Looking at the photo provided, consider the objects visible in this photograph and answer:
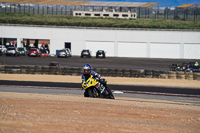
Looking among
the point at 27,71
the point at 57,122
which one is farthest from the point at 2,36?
the point at 57,122

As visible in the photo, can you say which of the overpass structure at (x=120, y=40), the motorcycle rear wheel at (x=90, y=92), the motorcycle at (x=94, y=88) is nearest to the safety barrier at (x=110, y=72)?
the motorcycle at (x=94, y=88)

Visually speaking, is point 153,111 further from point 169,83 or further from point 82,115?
point 169,83

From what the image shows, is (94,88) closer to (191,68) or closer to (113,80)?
(113,80)

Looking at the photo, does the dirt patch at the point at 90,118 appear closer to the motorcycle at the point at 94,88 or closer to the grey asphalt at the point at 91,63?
the motorcycle at the point at 94,88

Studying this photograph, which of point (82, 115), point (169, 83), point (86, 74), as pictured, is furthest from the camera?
point (169, 83)

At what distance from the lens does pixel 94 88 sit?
1373 cm

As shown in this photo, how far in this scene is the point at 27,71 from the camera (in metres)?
30.0

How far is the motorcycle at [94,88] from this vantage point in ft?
43.2

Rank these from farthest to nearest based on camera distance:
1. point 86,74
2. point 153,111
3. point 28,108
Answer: point 86,74
point 153,111
point 28,108

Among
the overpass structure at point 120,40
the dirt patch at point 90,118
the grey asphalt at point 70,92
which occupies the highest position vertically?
the overpass structure at point 120,40

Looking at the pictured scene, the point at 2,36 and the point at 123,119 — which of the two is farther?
the point at 2,36

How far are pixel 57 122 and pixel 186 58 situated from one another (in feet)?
194

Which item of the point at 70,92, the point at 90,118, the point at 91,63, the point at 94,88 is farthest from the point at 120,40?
the point at 90,118

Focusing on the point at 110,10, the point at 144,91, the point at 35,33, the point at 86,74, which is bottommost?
the point at 144,91
